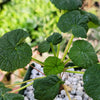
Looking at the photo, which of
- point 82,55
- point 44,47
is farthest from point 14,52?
point 82,55

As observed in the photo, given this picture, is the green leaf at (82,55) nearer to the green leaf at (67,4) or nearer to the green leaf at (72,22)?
the green leaf at (72,22)

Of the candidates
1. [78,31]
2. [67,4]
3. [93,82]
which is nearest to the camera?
[93,82]

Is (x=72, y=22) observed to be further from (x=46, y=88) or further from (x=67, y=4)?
(x=46, y=88)

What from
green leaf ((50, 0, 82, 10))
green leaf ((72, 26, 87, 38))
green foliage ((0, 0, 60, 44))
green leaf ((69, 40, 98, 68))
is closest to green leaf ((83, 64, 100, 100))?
green leaf ((69, 40, 98, 68))

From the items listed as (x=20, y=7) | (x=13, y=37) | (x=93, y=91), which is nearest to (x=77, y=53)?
(x=93, y=91)

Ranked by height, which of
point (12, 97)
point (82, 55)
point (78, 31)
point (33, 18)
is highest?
point (33, 18)

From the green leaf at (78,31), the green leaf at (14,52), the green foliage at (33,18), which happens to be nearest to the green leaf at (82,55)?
the green leaf at (78,31)

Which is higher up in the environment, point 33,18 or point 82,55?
point 33,18
